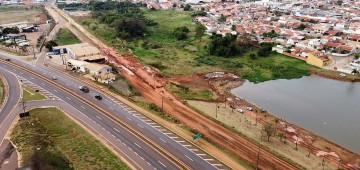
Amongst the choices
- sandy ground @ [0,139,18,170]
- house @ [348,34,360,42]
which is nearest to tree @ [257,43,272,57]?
house @ [348,34,360,42]

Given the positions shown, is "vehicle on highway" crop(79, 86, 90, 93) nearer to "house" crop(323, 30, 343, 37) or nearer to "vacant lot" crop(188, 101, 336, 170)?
"vacant lot" crop(188, 101, 336, 170)

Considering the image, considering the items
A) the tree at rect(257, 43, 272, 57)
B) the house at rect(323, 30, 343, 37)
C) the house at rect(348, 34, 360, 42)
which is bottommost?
the tree at rect(257, 43, 272, 57)

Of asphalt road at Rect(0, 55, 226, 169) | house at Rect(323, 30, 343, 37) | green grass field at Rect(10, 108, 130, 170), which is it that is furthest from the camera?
house at Rect(323, 30, 343, 37)

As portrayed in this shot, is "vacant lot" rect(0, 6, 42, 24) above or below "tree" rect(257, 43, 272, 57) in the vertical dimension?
above

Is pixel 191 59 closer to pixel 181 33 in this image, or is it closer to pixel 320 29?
pixel 181 33

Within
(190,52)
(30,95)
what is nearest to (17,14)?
(190,52)

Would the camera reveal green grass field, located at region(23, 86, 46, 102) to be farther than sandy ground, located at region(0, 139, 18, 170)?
Yes

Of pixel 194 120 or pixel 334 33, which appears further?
pixel 334 33
